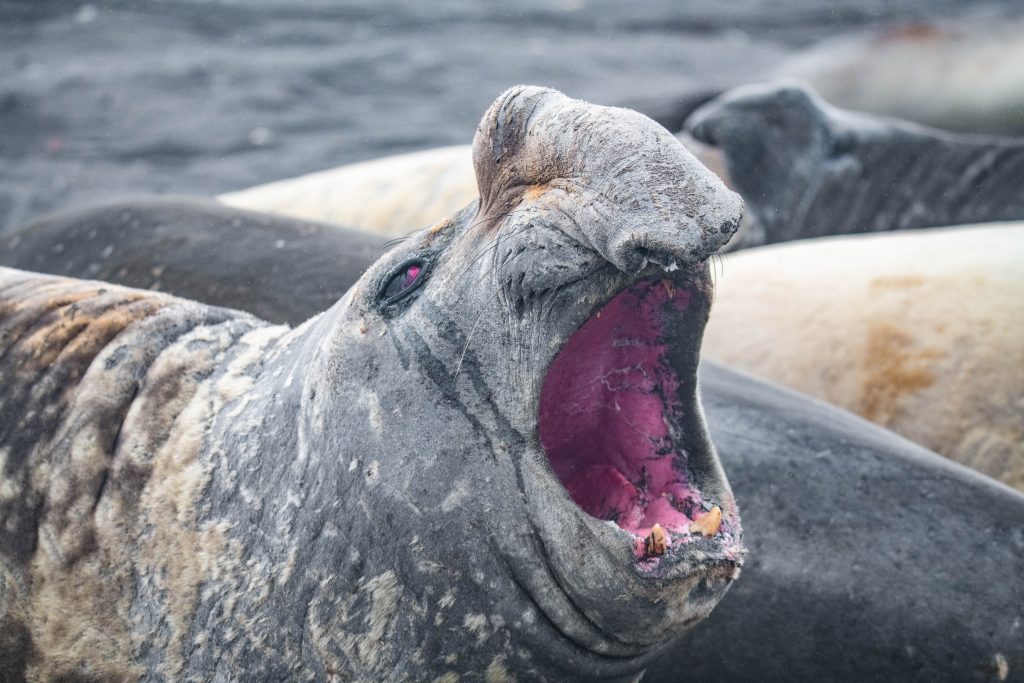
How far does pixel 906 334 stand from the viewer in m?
3.86

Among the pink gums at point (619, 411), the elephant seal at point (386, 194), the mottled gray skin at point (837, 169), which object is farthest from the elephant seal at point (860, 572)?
the mottled gray skin at point (837, 169)

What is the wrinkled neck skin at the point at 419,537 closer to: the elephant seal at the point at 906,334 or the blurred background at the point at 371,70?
the elephant seal at the point at 906,334

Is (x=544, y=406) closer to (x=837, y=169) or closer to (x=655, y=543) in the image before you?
(x=655, y=543)

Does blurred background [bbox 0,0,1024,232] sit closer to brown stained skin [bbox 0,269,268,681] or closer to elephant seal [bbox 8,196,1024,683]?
elephant seal [bbox 8,196,1024,683]

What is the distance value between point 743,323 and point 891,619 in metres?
1.61

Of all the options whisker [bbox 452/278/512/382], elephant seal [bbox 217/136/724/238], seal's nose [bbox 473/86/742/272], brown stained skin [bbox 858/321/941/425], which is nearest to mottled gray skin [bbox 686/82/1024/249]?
elephant seal [bbox 217/136/724/238]

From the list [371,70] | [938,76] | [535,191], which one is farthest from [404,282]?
[371,70]

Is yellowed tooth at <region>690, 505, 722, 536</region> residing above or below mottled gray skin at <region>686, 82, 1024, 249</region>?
above

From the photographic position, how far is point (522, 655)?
1.98m

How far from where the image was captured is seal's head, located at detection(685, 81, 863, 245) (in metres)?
5.88

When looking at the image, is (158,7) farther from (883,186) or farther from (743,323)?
(743,323)

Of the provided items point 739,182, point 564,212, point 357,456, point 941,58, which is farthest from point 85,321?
point 941,58

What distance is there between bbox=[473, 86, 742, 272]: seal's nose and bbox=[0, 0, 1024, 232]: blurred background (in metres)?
4.94

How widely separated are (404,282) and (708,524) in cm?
71
